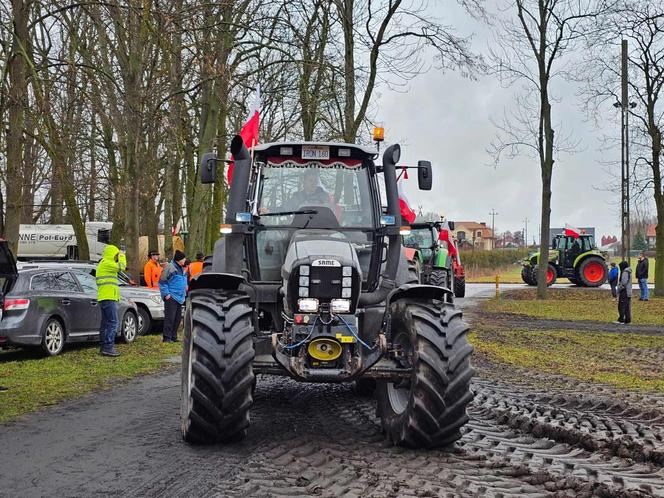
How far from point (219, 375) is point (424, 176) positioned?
3.00 m

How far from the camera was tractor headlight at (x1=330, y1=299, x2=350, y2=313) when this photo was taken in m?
6.73

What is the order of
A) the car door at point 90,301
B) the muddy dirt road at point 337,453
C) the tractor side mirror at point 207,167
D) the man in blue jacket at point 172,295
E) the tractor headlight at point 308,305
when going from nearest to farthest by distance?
the muddy dirt road at point 337,453 → the tractor headlight at point 308,305 → the tractor side mirror at point 207,167 → the car door at point 90,301 → the man in blue jacket at point 172,295

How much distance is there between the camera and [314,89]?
25.8 m

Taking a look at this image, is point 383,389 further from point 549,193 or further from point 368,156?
point 549,193

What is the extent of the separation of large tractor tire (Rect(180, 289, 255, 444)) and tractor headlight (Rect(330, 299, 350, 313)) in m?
0.70

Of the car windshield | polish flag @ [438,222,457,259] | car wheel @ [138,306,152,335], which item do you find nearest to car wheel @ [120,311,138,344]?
car wheel @ [138,306,152,335]

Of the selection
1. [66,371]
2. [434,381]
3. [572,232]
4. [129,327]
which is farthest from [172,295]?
[572,232]

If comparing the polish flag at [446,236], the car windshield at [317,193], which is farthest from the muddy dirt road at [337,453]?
the polish flag at [446,236]

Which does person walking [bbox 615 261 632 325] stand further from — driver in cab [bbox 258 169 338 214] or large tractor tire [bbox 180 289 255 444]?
large tractor tire [bbox 180 289 255 444]

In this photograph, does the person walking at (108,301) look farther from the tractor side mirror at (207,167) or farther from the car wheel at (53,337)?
the tractor side mirror at (207,167)

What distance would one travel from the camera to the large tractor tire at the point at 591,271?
39.6m

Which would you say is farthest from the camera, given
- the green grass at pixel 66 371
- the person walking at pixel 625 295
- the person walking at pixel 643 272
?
the person walking at pixel 643 272

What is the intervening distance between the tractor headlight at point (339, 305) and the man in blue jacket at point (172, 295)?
9.82 meters

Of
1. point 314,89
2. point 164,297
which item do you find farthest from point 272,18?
point 164,297
